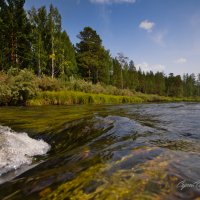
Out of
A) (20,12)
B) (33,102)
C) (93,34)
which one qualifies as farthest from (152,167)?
(93,34)

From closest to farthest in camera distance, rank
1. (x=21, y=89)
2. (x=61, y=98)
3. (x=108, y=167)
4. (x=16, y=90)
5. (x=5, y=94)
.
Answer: (x=108, y=167) → (x=5, y=94) → (x=16, y=90) → (x=21, y=89) → (x=61, y=98)

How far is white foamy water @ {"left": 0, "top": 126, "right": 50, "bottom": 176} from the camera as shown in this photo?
3730 mm

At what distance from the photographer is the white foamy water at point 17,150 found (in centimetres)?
373

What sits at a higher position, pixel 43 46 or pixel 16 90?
pixel 43 46

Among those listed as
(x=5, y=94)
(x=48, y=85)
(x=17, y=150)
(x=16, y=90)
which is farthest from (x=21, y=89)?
(x=17, y=150)

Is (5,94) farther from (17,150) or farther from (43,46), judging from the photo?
(43,46)

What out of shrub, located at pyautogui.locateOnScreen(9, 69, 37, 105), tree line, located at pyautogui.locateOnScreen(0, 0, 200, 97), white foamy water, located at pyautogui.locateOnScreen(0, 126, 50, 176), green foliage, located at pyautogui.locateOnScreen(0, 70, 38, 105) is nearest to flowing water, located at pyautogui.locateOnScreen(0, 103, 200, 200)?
white foamy water, located at pyautogui.locateOnScreen(0, 126, 50, 176)

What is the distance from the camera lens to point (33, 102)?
626 inches

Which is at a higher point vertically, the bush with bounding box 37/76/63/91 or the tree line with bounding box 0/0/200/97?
the tree line with bounding box 0/0/200/97

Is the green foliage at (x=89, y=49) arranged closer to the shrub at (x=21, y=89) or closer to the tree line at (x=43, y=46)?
the tree line at (x=43, y=46)

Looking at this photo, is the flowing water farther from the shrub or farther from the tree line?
the tree line

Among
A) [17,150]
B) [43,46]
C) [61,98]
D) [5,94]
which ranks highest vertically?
[43,46]

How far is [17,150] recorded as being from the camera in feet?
14.2

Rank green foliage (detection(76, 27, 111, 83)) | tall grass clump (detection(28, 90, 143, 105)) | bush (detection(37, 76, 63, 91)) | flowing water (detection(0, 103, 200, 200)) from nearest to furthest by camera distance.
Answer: flowing water (detection(0, 103, 200, 200))
tall grass clump (detection(28, 90, 143, 105))
bush (detection(37, 76, 63, 91))
green foliage (detection(76, 27, 111, 83))
